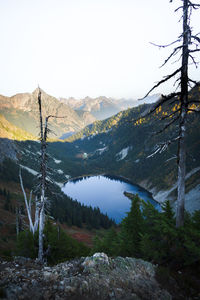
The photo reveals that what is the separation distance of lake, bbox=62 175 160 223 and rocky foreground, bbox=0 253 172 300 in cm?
8512

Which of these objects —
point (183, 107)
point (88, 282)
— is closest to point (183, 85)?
point (183, 107)

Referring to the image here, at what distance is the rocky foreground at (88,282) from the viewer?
585 centimetres

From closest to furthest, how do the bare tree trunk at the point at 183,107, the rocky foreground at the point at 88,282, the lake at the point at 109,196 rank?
the rocky foreground at the point at 88,282, the bare tree trunk at the point at 183,107, the lake at the point at 109,196

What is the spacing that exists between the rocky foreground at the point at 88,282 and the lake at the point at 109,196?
279 ft

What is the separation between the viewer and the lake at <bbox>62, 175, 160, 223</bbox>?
99.1 meters

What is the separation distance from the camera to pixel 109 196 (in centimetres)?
12288

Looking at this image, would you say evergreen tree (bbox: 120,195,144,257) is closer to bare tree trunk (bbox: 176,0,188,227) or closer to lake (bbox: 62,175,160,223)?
bare tree trunk (bbox: 176,0,188,227)

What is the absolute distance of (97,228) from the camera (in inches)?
2721

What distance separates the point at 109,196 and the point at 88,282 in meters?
120

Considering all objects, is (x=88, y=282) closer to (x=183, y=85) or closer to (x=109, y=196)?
(x=183, y=85)

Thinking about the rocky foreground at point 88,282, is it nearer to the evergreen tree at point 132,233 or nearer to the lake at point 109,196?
the evergreen tree at point 132,233

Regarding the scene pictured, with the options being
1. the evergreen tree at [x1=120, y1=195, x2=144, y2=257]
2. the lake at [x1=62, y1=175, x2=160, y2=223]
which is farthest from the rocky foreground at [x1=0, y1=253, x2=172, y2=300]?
the lake at [x1=62, y1=175, x2=160, y2=223]

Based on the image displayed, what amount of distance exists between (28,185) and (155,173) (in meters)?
97.9

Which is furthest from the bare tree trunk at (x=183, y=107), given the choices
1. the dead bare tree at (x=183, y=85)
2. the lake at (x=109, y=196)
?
the lake at (x=109, y=196)
